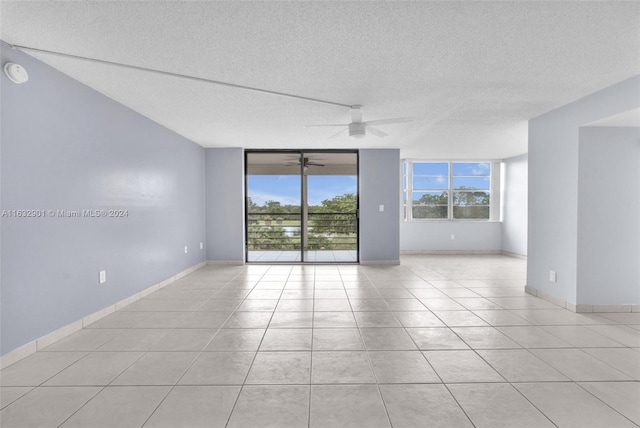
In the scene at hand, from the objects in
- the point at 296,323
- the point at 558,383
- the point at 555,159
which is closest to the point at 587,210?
the point at 555,159

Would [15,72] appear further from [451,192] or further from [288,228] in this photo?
[451,192]

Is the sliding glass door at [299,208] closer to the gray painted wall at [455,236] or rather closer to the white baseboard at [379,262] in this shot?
the white baseboard at [379,262]

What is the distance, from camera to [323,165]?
7.43 metres

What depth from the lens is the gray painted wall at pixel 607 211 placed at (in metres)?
3.37

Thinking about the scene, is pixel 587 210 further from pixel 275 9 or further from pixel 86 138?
pixel 86 138

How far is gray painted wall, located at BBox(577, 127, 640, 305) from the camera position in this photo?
11.0 ft

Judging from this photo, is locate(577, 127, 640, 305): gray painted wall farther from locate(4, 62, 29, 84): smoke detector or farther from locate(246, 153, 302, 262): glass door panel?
locate(4, 62, 29, 84): smoke detector

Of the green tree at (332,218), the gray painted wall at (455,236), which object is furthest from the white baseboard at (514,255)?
the green tree at (332,218)

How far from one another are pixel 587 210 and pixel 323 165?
5.04 meters

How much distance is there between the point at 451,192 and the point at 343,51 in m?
6.41

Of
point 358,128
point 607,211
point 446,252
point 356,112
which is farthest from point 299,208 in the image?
point 607,211

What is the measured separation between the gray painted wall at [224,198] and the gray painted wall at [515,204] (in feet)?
19.9

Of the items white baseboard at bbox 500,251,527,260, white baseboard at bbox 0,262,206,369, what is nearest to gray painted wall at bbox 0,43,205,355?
white baseboard at bbox 0,262,206,369

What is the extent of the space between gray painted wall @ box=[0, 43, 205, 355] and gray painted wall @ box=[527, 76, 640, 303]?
498 cm
